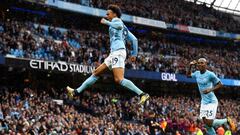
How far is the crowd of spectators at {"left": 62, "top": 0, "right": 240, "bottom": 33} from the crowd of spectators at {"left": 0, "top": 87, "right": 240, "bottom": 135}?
443 inches

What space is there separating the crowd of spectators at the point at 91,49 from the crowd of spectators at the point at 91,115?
272cm

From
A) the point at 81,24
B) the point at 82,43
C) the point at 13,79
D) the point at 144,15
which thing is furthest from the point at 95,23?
the point at 13,79

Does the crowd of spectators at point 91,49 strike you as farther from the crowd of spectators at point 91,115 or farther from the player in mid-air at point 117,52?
the player in mid-air at point 117,52

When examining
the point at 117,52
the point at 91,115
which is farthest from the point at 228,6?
the point at 117,52

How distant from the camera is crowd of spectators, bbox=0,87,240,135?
910 inches

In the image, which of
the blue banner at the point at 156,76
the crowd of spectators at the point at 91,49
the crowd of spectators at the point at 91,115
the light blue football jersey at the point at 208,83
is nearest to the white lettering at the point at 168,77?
the blue banner at the point at 156,76

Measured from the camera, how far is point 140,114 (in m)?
32.9

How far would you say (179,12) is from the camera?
5422 centimetres

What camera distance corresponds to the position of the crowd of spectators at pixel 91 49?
31094 millimetres

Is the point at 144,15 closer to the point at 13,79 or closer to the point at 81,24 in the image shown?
the point at 81,24

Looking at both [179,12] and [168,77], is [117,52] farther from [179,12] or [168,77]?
[179,12]

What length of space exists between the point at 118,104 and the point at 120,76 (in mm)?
22479

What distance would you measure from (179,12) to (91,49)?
67.5ft

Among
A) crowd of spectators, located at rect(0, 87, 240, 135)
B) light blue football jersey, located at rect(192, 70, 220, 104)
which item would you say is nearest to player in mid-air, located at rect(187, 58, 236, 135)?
light blue football jersey, located at rect(192, 70, 220, 104)
